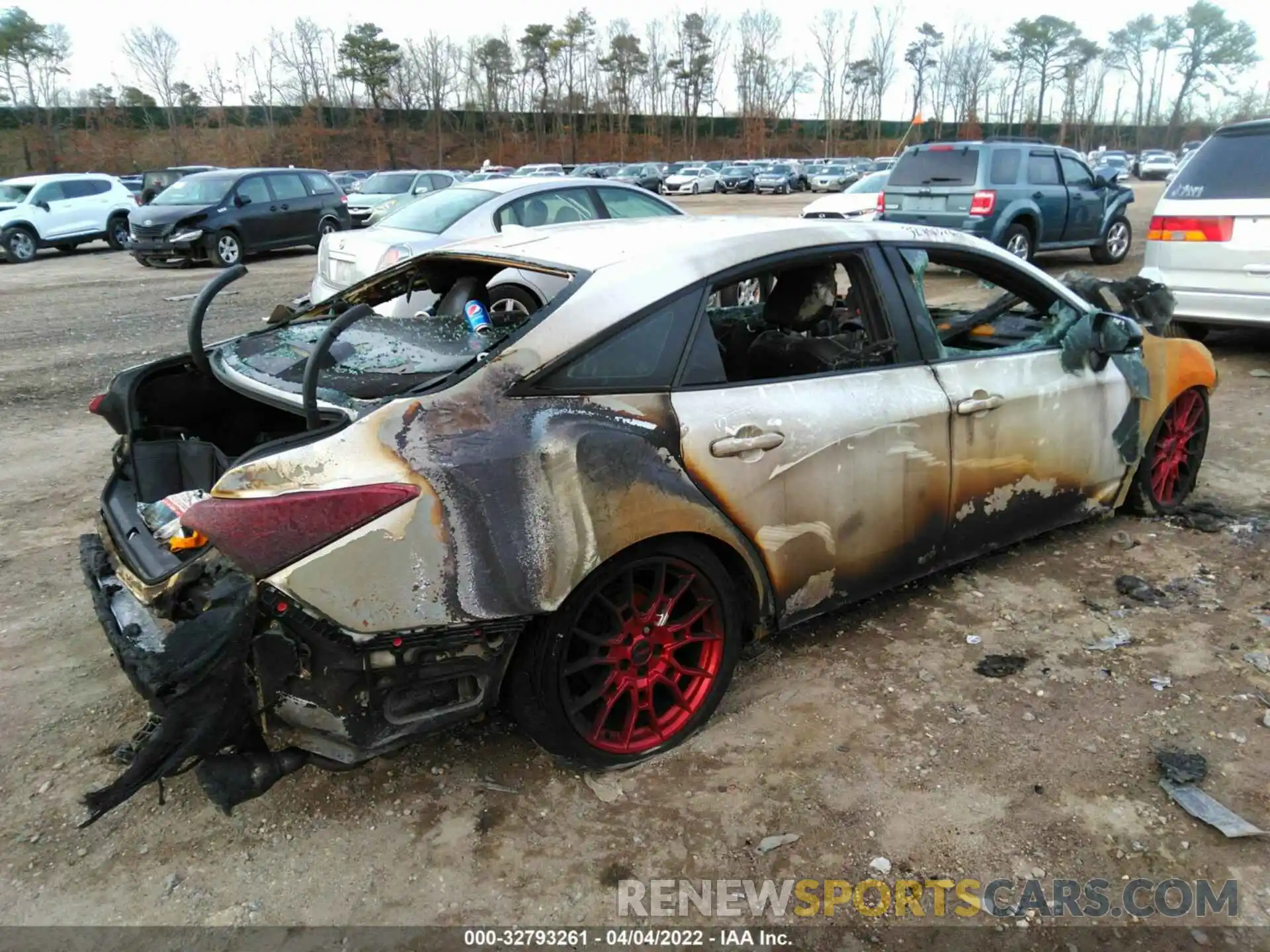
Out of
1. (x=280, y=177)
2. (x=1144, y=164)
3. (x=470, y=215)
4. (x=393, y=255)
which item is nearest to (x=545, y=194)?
(x=470, y=215)

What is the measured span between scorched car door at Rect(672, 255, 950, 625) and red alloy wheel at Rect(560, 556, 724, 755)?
279mm

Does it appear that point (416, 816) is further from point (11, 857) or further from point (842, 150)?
point (842, 150)

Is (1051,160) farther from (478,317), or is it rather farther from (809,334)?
(478,317)

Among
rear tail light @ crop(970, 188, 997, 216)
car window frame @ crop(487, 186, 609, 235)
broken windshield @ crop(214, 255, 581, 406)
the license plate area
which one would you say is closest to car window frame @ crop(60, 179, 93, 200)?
car window frame @ crop(487, 186, 609, 235)

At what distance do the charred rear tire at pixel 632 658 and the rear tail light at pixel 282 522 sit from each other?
59 cm

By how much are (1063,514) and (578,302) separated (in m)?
2.52

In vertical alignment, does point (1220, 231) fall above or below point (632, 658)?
above

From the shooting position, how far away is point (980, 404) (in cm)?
337

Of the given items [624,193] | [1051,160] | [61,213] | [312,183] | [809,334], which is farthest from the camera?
[61,213]

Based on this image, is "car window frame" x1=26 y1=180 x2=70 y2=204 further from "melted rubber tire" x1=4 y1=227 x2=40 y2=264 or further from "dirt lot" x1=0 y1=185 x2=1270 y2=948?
"dirt lot" x1=0 y1=185 x2=1270 y2=948

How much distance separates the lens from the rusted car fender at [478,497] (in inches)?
84.8

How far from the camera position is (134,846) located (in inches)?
96.7

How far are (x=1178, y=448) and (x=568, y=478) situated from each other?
3.60m

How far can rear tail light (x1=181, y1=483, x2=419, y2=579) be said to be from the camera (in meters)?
2.10
